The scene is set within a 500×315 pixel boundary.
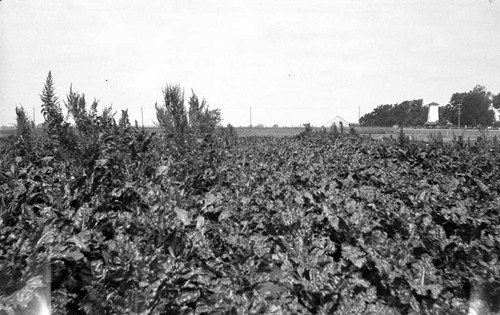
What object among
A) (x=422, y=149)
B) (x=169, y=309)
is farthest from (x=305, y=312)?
(x=422, y=149)

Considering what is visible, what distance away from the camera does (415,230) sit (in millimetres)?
3219

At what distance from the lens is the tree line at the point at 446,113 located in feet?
277

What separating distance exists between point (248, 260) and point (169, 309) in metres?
0.75

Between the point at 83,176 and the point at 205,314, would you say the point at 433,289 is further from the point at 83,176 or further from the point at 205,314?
the point at 83,176

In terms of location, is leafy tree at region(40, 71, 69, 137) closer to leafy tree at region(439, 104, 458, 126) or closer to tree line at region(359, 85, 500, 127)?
tree line at region(359, 85, 500, 127)

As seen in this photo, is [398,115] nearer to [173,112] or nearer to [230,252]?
[173,112]

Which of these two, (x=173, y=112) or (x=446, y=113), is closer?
(x=173, y=112)

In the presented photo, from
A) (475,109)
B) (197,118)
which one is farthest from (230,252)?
(475,109)

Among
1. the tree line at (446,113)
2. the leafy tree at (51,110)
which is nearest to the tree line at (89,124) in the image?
the leafy tree at (51,110)

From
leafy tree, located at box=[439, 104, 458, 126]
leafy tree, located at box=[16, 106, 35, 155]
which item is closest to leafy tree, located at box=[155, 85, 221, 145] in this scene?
leafy tree, located at box=[16, 106, 35, 155]

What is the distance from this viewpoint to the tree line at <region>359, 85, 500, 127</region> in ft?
277

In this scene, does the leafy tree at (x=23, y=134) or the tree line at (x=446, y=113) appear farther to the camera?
the tree line at (x=446, y=113)

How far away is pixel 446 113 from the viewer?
326 ft

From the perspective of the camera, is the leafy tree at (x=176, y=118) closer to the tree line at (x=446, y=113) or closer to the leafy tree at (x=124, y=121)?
the leafy tree at (x=124, y=121)
